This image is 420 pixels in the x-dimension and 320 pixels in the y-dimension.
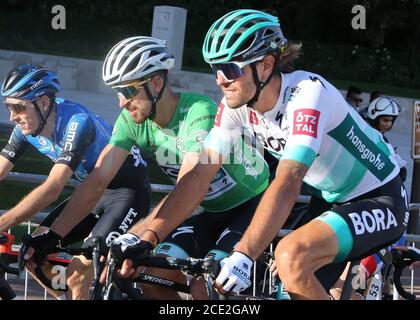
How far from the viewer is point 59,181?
5.30 m

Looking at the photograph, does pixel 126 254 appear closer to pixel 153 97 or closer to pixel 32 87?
pixel 153 97

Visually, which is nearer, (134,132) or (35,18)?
(134,132)

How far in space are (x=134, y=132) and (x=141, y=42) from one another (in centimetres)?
56

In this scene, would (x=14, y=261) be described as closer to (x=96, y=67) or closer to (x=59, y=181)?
(x=59, y=181)

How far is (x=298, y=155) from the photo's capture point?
13.4ft

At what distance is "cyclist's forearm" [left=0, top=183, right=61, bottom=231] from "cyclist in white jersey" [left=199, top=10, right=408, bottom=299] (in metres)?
1.11

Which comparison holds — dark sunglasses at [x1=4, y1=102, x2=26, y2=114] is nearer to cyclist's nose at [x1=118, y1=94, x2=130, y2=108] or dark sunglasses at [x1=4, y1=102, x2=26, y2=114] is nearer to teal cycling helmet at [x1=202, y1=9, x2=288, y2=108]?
cyclist's nose at [x1=118, y1=94, x2=130, y2=108]

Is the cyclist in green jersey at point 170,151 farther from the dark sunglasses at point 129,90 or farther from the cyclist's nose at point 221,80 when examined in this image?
the cyclist's nose at point 221,80

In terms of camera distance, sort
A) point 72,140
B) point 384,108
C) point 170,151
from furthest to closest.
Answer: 1. point 384,108
2. point 72,140
3. point 170,151

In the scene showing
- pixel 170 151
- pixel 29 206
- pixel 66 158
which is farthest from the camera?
pixel 66 158

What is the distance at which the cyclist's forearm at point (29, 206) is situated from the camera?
17.0 ft

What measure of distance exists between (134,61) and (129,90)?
0.16m

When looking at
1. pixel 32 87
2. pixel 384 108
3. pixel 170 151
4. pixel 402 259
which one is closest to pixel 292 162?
pixel 402 259
